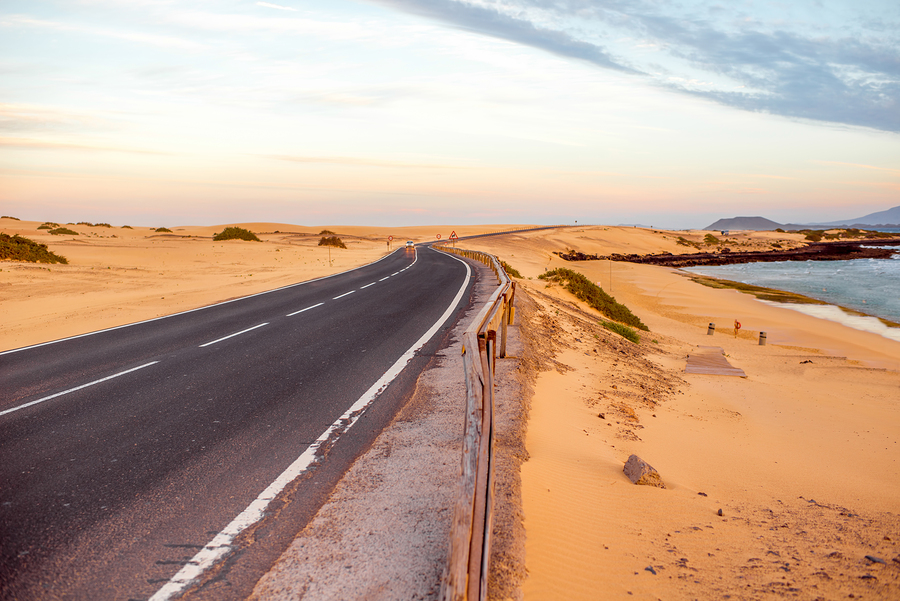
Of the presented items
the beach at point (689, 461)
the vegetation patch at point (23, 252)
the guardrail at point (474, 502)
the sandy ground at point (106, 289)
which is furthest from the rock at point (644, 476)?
the vegetation patch at point (23, 252)

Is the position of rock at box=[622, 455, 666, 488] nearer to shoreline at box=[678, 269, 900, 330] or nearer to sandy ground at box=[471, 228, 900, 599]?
sandy ground at box=[471, 228, 900, 599]

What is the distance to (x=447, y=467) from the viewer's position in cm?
466

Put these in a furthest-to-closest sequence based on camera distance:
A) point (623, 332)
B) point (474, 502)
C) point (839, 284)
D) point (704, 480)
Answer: point (839, 284) < point (623, 332) < point (704, 480) < point (474, 502)

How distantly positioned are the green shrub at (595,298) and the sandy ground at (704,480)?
6.98 metres

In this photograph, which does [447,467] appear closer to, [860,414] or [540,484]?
[540,484]

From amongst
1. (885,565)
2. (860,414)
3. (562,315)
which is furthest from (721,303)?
(885,565)

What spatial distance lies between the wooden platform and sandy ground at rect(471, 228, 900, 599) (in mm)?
320

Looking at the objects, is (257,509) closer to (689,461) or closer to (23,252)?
(689,461)

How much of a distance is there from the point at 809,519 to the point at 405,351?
607 centimetres

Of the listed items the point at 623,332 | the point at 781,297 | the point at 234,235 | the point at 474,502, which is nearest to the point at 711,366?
the point at 623,332

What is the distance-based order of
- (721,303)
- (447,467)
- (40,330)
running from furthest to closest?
1. (721,303)
2. (40,330)
3. (447,467)

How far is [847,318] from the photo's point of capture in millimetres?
29203

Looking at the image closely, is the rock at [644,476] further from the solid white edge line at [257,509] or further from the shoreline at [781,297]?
the shoreline at [781,297]

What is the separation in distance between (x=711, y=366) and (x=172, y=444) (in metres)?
11.8
